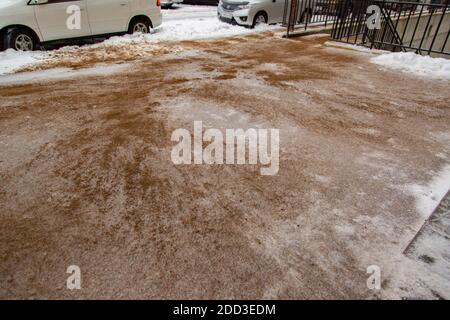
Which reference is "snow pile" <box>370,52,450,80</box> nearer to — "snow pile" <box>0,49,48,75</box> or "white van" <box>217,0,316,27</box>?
"white van" <box>217,0,316,27</box>

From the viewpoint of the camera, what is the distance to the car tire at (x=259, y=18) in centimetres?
1149

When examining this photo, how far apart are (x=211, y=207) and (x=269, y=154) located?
3.68 feet

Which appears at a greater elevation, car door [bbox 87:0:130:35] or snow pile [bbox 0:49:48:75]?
car door [bbox 87:0:130:35]

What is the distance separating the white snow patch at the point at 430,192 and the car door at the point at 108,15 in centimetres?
945

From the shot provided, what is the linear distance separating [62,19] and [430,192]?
955 cm

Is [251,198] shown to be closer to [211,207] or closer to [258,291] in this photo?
[211,207]

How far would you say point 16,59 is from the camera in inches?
291

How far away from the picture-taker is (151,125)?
4004 mm

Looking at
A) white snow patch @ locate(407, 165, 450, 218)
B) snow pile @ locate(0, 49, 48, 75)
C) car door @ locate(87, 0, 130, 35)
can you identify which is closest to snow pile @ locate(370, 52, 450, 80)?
white snow patch @ locate(407, 165, 450, 218)

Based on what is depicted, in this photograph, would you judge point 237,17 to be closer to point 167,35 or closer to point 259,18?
point 259,18

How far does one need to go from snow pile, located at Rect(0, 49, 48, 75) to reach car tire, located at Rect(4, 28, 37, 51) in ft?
0.58

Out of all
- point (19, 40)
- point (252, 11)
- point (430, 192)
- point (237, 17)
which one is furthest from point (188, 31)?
point (430, 192)

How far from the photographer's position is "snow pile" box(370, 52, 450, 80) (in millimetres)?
6098
